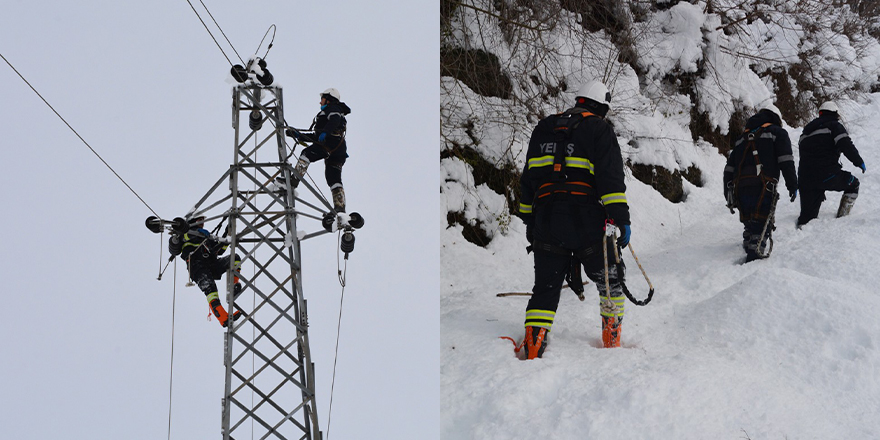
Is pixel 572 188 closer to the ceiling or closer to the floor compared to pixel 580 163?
closer to the floor

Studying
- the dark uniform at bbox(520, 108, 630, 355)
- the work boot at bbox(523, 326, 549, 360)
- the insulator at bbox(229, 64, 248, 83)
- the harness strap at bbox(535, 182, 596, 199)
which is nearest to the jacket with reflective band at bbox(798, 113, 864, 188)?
the dark uniform at bbox(520, 108, 630, 355)

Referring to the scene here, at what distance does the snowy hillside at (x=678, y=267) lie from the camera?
11.8 feet

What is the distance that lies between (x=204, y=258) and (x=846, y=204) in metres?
7.93

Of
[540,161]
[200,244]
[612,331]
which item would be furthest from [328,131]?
[612,331]

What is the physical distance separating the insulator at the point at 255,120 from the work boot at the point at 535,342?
3.07 metres

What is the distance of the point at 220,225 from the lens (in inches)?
231

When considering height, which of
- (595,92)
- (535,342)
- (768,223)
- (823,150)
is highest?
(595,92)

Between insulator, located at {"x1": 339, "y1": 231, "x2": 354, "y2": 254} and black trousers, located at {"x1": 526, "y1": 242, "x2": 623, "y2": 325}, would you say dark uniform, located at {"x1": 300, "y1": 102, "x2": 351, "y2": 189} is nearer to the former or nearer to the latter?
insulator, located at {"x1": 339, "y1": 231, "x2": 354, "y2": 254}

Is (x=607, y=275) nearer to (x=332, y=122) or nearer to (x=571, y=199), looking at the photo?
(x=571, y=199)

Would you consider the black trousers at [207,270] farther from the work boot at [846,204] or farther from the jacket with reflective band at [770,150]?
the work boot at [846,204]

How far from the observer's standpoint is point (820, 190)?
7719mm

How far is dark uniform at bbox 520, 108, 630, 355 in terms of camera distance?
4535 millimetres

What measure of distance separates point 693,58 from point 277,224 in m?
9.21

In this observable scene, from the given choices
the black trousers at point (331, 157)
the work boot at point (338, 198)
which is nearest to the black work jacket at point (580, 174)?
the black trousers at point (331, 157)
